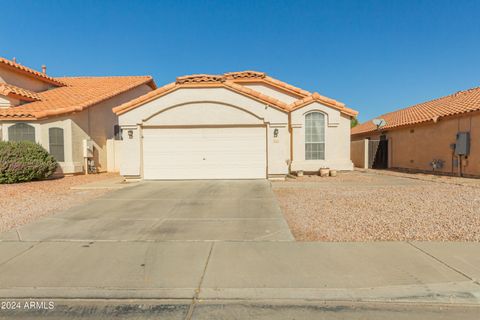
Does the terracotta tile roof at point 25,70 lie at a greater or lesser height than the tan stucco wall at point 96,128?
greater

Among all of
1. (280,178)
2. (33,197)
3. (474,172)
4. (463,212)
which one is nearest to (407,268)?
(463,212)

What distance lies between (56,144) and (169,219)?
11305 mm

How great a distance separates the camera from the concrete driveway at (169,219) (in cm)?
481

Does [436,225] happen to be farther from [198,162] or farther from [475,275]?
[198,162]

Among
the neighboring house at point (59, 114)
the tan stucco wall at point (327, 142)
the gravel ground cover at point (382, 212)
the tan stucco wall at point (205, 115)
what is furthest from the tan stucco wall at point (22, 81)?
the gravel ground cover at point (382, 212)

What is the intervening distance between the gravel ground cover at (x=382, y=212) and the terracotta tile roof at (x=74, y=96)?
1214cm

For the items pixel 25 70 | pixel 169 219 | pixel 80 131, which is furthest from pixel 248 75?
pixel 25 70

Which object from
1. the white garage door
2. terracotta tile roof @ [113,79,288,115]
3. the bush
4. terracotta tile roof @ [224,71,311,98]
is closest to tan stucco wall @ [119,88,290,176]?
terracotta tile roof @ [113,79,288,115]

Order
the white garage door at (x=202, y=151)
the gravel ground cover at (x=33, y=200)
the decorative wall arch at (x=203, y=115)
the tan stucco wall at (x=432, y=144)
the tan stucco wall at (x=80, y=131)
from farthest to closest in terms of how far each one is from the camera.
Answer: the tan stucco wall at (x=80, y=131) < the tan stucco wall at (x=432, y=144) < the white garage door at (x=202, y=151) < the decorative wall arch at (x=203, y=115) < the gravel ground cover at (x=33, y=200)

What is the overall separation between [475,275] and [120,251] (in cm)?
504

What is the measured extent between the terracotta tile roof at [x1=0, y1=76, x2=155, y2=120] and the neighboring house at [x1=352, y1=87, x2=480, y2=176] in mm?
18260

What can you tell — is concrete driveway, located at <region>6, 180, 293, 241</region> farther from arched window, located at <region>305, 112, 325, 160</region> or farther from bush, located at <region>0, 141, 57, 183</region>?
arched window, located at <region>305, 112, 325, 160</region>

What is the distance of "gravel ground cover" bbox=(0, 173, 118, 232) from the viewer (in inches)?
236

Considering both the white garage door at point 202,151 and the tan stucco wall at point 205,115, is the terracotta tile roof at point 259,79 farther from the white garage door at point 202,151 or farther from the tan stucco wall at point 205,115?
the white garage door at point 202,151
